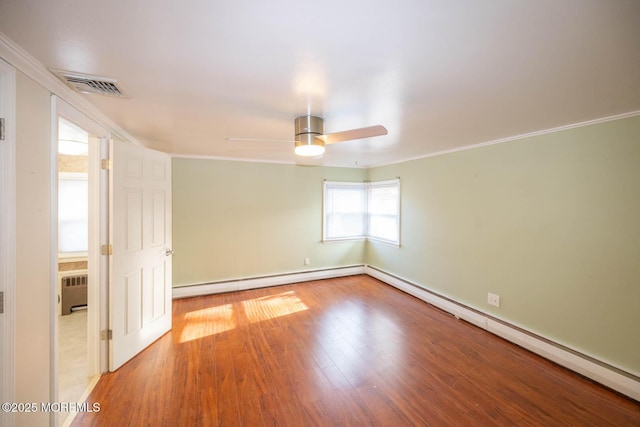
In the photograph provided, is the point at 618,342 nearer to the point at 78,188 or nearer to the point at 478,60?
the point at 478,60

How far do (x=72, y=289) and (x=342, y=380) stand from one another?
3.85 metres

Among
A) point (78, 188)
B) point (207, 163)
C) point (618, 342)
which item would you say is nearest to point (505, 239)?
point (618, 342)

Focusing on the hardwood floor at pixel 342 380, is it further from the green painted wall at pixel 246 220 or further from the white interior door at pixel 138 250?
the green painted wall at pixel 246 220

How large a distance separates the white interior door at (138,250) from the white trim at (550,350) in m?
3.65

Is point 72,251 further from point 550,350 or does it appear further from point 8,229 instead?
point 550,350

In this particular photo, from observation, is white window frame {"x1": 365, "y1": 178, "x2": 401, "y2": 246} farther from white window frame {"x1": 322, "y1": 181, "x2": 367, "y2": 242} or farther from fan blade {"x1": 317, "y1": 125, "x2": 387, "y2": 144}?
fan blade {"x1": 317, "y1": 125, "x2": 387, "y2": 144}

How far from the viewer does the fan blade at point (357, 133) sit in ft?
5.77

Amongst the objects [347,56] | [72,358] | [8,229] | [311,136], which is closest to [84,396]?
[72,358]

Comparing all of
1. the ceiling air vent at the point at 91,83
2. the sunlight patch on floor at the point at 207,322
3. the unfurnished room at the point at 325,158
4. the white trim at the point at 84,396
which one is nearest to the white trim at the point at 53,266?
the unfurnished room at the point at 325,158

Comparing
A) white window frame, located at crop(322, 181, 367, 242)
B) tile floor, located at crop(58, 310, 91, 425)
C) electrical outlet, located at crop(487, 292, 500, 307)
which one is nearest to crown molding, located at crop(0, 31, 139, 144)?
tile floor, located at crop(58, 310, 91, 425)

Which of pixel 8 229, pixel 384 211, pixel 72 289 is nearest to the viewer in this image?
pixel 8 229

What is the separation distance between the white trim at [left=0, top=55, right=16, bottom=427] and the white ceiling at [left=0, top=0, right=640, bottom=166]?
0.25m

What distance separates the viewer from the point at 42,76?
139cm

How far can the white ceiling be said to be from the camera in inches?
37.3
